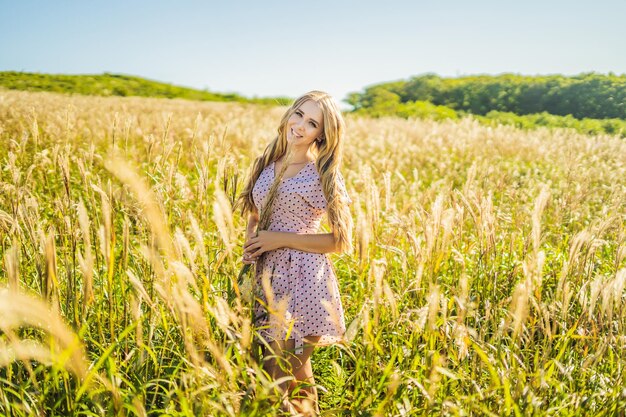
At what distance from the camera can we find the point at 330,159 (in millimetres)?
2348

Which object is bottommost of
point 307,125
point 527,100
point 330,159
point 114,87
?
point 330,159

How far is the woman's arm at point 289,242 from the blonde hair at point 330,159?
50 millimetres

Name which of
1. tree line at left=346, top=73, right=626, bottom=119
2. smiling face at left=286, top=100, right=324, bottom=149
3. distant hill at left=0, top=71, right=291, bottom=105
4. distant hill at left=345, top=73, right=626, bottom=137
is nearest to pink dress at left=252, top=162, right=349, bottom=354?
smiling face at left=286, top=100, right=324, bottom=149

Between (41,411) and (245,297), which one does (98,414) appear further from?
(245,297)

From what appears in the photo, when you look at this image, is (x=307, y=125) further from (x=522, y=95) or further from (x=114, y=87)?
(x=114, y=87)

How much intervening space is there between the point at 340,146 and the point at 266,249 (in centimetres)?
63

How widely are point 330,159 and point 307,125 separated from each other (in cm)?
21

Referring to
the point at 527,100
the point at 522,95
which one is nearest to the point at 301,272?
the point at 527,100

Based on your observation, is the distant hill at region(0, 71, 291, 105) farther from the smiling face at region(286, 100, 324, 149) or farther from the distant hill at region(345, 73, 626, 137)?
the smiling face at region(286, 100, 324, 149)

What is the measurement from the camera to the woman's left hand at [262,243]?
217cm

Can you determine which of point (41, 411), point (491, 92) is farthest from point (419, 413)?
point (491, 92)

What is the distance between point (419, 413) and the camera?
1.94m

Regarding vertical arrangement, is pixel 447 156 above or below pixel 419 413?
above

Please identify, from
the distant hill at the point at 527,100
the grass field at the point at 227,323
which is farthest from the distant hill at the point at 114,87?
the grass field at the point at 227,323
